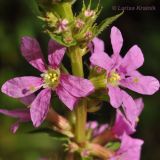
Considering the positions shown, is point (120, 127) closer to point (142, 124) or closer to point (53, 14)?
point (53, 14)

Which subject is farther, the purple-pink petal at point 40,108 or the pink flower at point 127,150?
the pink flower at point 127,150

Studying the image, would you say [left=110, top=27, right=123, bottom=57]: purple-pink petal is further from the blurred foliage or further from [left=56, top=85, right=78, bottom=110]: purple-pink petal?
the blurred foliage

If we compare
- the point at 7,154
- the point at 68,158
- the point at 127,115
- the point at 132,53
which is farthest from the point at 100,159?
the point at 7,154

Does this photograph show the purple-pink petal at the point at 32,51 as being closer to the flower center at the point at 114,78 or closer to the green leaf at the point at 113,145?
the flower center at the point at 114,78

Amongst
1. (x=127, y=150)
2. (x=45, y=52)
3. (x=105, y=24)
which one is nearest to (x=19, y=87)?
(x=105, y=24)

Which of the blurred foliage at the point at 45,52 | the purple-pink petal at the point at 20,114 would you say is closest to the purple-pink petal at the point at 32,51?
the purple-pink petal at the point at 20,114

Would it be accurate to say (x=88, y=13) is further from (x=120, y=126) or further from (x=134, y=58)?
(x=120, y=126)
